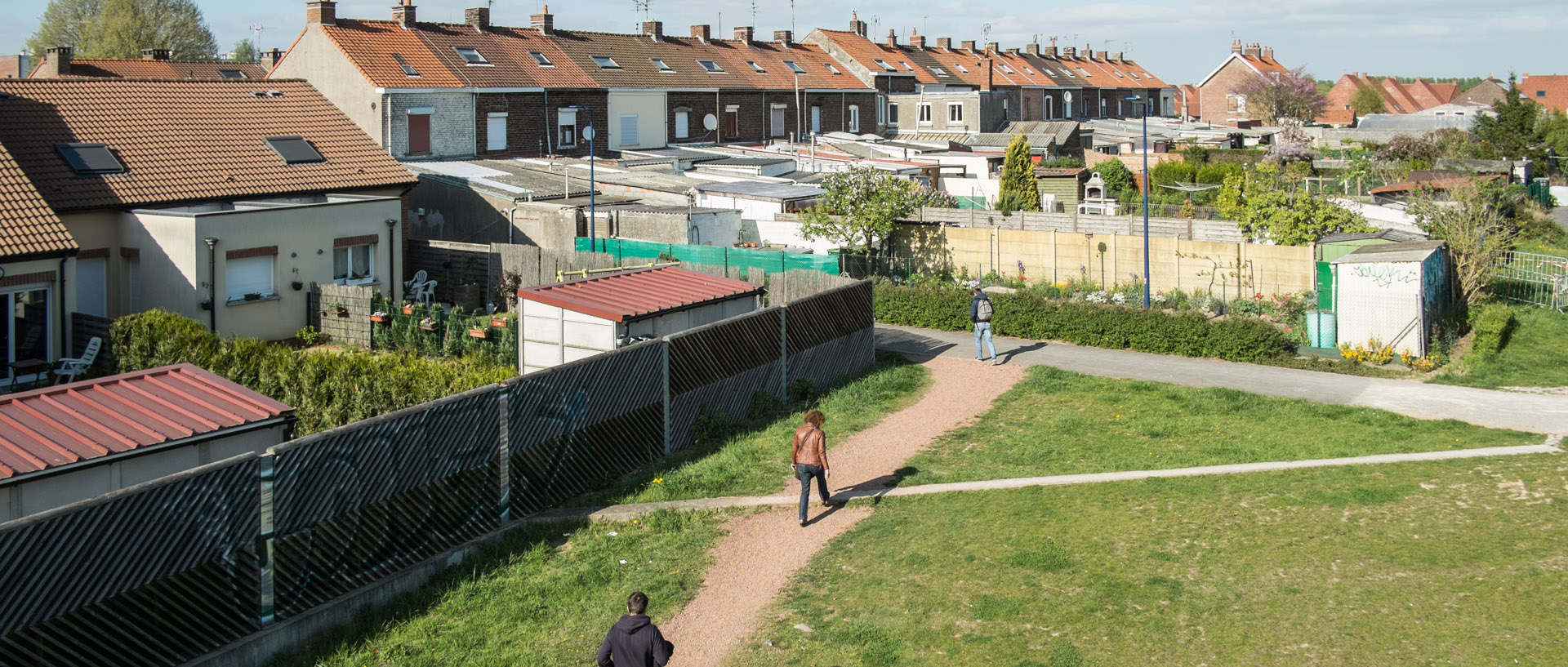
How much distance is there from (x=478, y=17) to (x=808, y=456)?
37.4 meters

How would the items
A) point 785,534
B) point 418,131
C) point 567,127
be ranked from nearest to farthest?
point 785,534
point 418,131
point 567,127

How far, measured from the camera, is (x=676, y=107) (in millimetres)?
49844

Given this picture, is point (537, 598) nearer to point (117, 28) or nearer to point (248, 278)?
point (248, 278)

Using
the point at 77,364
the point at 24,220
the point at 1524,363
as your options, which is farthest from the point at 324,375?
the point at 1524,363

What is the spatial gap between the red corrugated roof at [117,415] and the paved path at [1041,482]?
3.41 meters

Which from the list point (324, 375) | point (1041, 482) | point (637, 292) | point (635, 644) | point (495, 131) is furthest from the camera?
point (495, 131)

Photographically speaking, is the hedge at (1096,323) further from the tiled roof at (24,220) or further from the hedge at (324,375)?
the tiled roof at (24,220)

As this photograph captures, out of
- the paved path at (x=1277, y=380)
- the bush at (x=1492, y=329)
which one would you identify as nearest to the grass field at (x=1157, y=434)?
the paved path at (x=1277, y=380)

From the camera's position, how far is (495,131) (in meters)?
42.7

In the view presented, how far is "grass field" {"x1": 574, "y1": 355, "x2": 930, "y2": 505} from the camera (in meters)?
14.9

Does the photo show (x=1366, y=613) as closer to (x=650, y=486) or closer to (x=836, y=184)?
(x=650, y=486)

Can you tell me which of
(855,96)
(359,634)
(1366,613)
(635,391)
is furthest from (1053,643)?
(855,96)

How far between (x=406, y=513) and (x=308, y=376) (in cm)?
632

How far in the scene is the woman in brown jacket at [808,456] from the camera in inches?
532
